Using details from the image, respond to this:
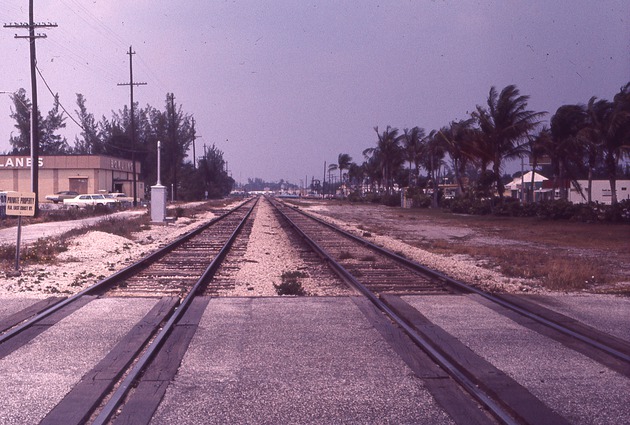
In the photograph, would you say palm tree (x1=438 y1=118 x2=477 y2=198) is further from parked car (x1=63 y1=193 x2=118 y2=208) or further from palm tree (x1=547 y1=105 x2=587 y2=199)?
parked car (x1=63 y1=193 x2=118 y2=208)

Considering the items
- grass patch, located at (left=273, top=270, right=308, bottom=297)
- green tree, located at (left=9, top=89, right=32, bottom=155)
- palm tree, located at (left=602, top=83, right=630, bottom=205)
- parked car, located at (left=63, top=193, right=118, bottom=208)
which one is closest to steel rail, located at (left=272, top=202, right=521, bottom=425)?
grass patch, located at (left=273, top=270, right=308, bottom=297)

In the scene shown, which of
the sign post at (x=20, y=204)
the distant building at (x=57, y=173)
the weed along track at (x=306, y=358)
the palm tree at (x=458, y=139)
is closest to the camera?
the weed along track at (x=306, y=358)

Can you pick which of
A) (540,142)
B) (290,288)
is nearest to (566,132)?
(540,142)

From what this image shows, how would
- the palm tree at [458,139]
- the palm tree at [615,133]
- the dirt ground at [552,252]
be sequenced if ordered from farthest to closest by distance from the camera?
the palm tree at [458,139], the palm tree at [615,133], the dirt ground at [552,252]

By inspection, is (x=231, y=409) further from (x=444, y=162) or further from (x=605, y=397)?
(x=444, y=162)

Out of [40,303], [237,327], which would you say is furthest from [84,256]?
[237,327]

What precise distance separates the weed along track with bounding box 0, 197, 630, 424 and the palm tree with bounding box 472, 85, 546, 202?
34534 millimetres

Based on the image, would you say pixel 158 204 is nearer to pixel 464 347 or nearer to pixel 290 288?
pixel 290 288

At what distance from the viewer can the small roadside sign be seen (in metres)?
13.3

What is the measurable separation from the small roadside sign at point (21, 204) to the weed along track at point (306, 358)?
2707mm

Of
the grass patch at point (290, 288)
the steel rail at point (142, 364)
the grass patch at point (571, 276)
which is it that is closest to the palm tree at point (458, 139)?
the grass patch at point (571, 276)

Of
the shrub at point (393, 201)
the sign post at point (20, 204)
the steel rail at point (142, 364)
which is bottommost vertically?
the steel rail at point (142, 364)

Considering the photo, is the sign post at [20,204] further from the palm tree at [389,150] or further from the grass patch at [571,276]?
the palm tree at [389,150]

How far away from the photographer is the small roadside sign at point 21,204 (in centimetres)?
1333
